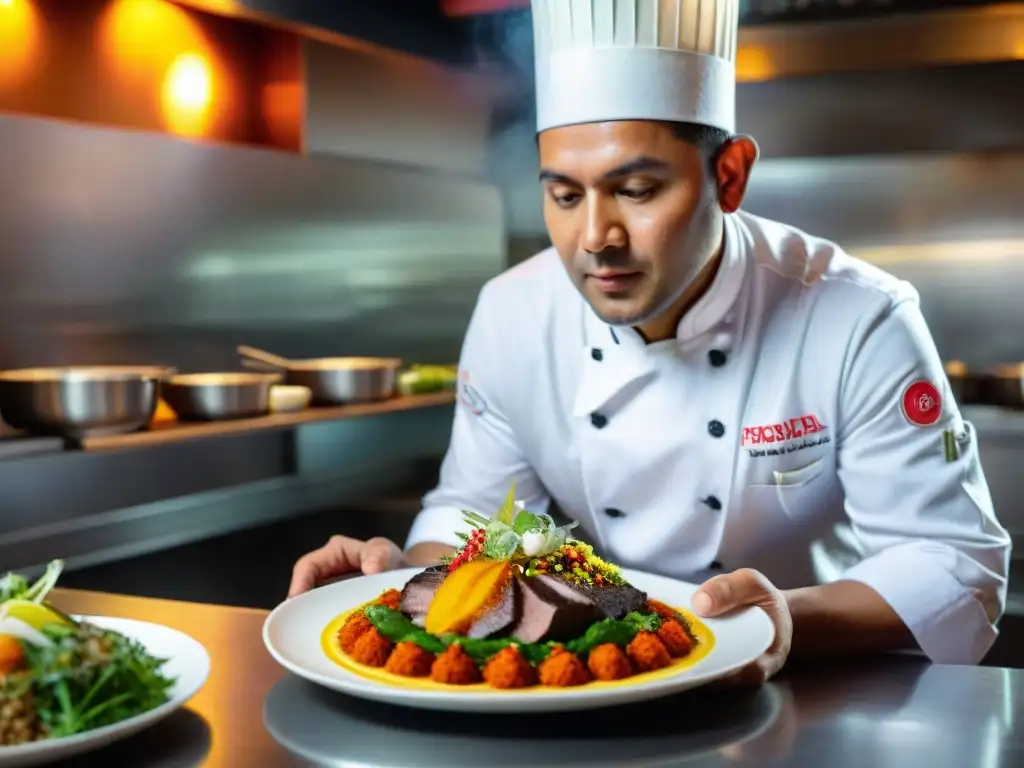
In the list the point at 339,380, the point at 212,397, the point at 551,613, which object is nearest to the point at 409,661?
the point at 551,613

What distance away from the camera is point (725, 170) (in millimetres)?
1996

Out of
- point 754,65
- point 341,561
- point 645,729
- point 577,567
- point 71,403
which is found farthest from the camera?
point 754,65

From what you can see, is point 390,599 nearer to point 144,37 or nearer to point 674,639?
point 674,639

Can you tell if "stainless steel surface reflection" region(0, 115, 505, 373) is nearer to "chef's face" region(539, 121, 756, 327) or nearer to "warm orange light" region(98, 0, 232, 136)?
"warm orange light" region(98, 0, 232, 136)

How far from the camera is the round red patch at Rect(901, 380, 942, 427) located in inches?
76.7

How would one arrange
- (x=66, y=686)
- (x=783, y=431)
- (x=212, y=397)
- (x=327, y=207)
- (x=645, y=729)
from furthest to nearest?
(x=327, y=207) < (x=212, y=397) < (x=783, y=431) < (x=645, y=729) < (x=66, y=686)

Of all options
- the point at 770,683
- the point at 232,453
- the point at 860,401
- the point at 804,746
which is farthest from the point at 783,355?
the point at 232,453

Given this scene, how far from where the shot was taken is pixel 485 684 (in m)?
1.22

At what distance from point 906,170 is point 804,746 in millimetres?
3638

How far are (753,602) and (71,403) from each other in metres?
1.69

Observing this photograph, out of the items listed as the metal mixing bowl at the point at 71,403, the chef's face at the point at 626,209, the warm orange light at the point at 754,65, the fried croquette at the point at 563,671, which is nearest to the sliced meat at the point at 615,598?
the fried croquette at the point at 563,671

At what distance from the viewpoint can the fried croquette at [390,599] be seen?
143 cm

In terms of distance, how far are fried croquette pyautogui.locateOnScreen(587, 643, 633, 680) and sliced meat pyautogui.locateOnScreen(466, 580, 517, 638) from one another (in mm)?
A: 107

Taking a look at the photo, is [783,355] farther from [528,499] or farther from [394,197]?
[394,197]
